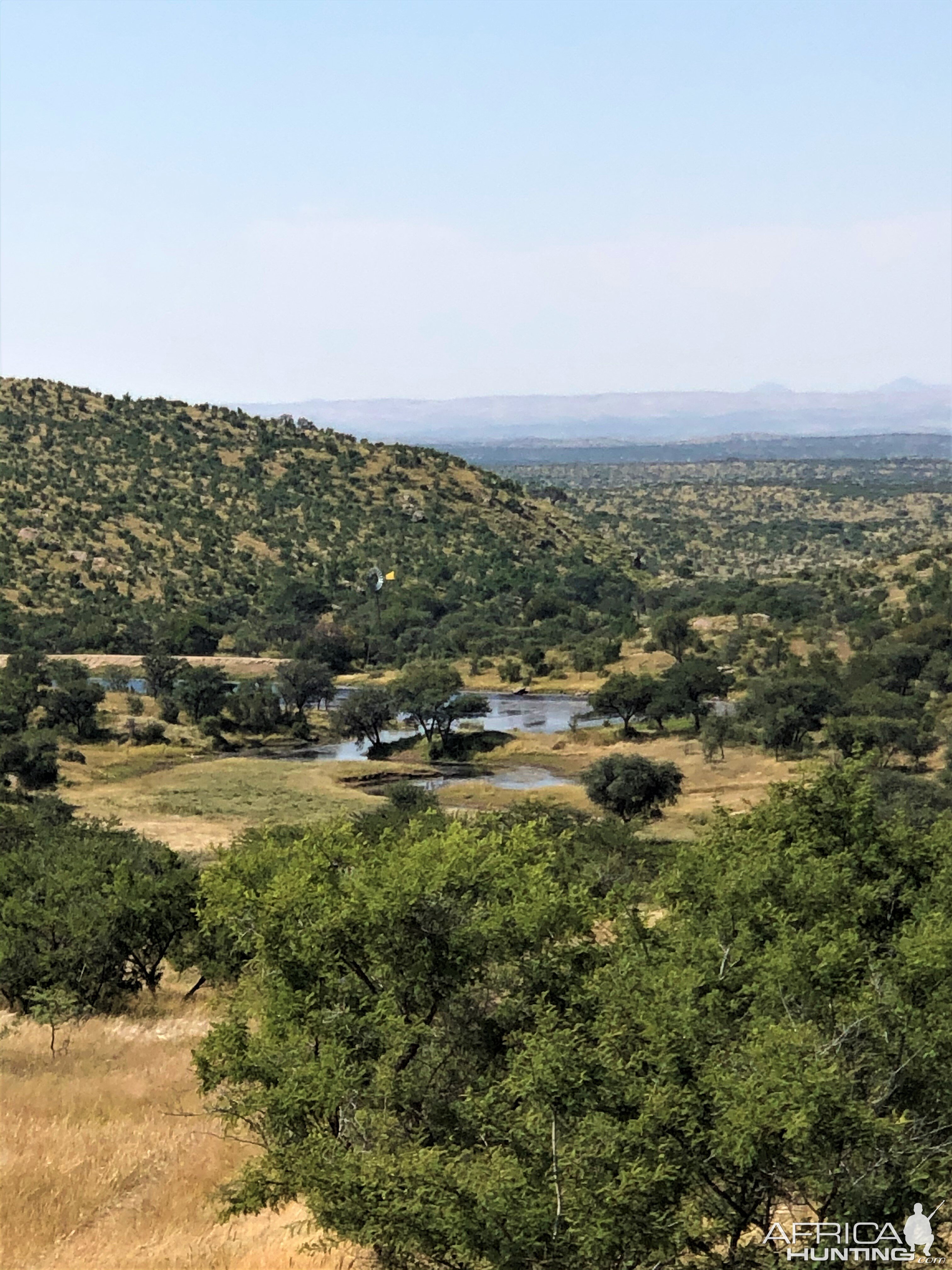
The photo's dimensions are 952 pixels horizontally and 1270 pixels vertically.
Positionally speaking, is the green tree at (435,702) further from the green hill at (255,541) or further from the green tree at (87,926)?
the green tree at (87,926)

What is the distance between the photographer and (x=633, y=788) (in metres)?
58.3

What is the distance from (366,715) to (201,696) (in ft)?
43.2

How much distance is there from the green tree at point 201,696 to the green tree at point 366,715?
30.8 ft

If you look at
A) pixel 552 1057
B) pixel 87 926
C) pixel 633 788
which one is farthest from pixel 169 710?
pixel 552 1057

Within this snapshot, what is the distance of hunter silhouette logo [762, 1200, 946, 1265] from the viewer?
9.27 metres

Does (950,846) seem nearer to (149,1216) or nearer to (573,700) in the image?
(149,1216)

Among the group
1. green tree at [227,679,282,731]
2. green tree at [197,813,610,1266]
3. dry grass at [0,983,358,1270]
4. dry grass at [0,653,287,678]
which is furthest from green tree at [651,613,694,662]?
green tree at [197,813,610,1266]

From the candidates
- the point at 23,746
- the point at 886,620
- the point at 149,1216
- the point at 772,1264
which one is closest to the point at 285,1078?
the point at 149,1216

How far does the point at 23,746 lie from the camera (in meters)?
68.6

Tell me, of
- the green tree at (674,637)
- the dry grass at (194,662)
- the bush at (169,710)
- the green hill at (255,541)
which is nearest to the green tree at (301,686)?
the bush at (169,710)

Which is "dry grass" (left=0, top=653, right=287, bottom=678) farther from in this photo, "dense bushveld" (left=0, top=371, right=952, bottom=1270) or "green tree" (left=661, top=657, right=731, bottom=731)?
"dense bushveld" (left=0, top=371, right=952, bottom=1270)

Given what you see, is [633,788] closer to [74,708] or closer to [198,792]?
[198,792]

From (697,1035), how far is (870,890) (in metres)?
6.94

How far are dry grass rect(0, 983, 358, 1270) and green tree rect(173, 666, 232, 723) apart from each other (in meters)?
69.0
